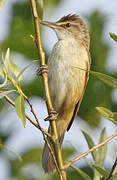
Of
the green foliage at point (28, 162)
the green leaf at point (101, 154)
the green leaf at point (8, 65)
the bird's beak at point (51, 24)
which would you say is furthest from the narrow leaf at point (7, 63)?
the bird's beak at point (51, 24)

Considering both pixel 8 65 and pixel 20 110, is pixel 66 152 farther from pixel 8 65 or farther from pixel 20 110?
pixel 20 110

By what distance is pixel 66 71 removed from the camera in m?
3.91

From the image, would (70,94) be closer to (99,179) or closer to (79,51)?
(79,51)

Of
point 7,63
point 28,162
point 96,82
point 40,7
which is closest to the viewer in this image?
point 7,63

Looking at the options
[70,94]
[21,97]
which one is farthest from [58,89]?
[21,97]

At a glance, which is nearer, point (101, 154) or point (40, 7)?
point (40, 7)

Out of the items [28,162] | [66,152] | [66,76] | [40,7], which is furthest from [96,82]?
[40,7]

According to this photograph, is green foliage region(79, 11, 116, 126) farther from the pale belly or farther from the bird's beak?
the bird's beak

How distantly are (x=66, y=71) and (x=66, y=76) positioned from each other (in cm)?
6

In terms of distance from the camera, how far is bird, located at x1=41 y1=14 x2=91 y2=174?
389 cm

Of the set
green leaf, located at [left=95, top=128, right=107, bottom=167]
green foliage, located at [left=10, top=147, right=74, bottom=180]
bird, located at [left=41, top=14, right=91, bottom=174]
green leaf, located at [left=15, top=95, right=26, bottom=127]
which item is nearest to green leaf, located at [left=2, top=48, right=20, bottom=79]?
green leaf, located at [left=15, top=95, right=26, bottom=127]

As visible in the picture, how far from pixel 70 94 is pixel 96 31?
0.78 m

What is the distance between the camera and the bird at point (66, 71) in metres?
3.89

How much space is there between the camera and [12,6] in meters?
3.98
